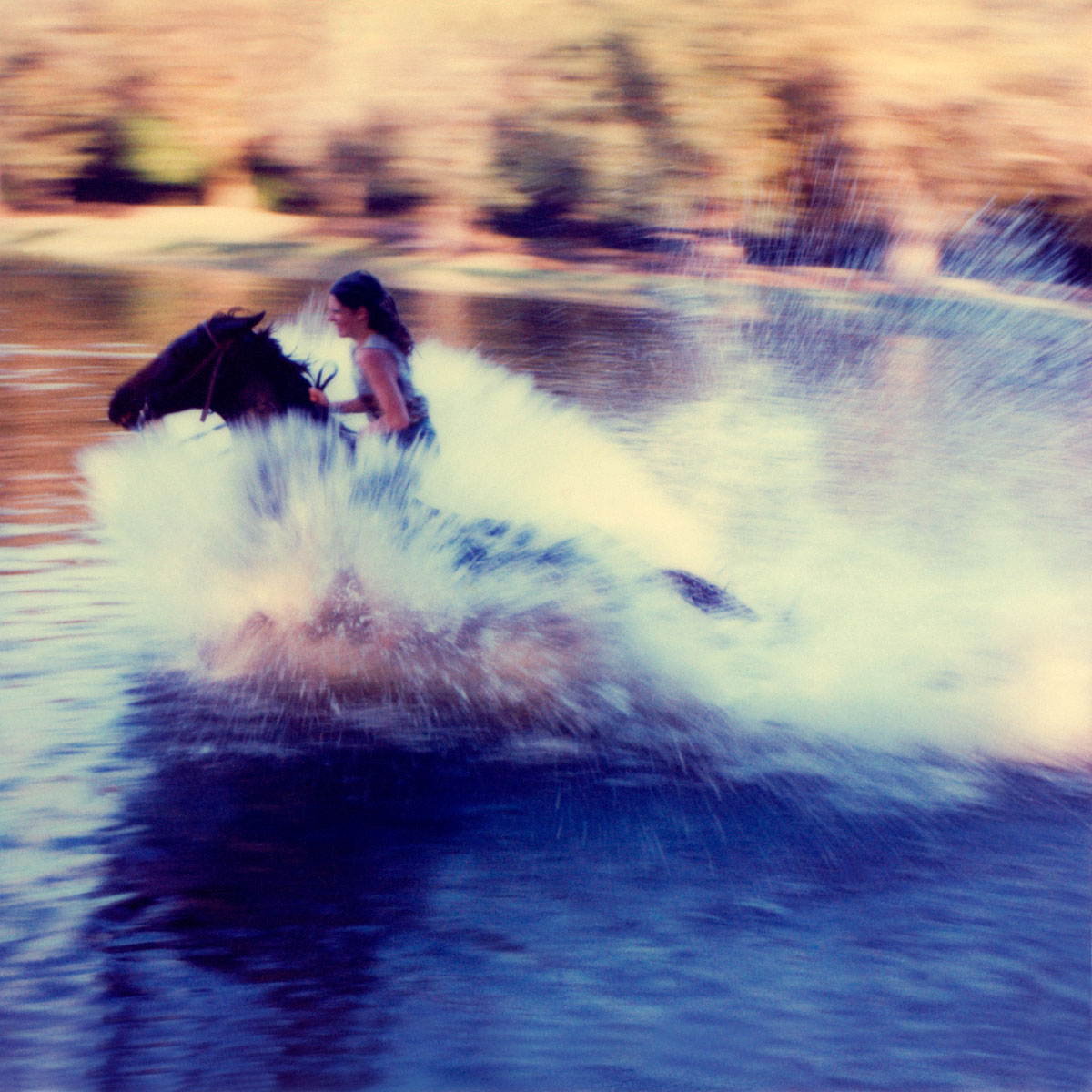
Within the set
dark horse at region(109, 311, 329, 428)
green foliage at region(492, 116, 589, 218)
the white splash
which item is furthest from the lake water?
green foliage at region(492, 116, 589, 218)

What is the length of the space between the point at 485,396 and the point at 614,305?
1.67 meters

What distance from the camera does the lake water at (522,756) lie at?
2266 mm

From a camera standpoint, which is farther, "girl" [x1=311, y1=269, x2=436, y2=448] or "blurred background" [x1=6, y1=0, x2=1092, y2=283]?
"blurred background" [x1=6, y1=0, x2=1092, y2=283]

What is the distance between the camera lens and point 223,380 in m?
2.96

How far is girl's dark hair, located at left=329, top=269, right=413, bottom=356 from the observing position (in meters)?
2.99

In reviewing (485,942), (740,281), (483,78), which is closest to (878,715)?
(485,942)

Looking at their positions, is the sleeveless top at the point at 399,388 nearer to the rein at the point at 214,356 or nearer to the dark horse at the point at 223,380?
the dark horse at the point at 223,380

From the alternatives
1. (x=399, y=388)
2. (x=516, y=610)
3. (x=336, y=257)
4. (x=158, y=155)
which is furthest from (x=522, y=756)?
(x=158, y=155)

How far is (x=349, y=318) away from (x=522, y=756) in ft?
4.07

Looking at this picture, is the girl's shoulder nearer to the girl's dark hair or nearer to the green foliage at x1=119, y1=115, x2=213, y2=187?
the girl's dark hair

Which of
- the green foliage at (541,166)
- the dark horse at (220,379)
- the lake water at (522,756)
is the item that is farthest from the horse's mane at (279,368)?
the green foliage at (541,166)

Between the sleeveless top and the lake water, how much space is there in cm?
13

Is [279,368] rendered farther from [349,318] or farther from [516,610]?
[516,610]

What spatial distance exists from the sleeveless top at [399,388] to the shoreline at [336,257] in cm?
122
